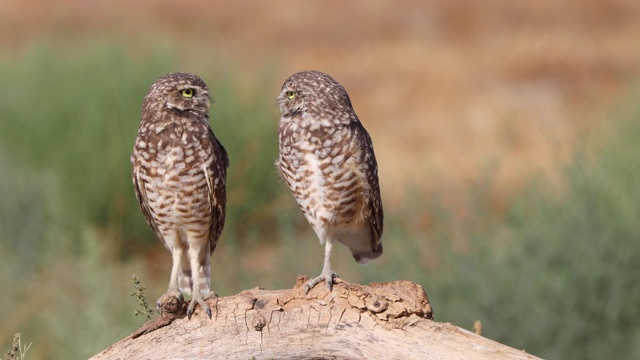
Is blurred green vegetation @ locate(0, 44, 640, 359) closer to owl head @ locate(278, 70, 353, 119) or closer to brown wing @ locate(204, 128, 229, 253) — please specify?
brown wing @ locate(204, 128, 229, 253)

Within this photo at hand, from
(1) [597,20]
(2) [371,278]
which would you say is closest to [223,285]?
(2) [371,278]

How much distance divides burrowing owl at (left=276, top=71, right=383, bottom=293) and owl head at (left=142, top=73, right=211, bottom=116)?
0.43 meters

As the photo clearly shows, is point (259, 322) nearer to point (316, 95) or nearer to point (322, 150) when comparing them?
point (322, 150)

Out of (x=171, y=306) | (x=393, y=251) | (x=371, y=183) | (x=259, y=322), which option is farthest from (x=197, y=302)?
(x=393, y=251)

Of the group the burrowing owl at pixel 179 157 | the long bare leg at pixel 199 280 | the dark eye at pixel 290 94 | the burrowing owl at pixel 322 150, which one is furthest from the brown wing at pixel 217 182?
the dark eye at pixel 290 94

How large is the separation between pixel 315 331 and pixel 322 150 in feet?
3.38

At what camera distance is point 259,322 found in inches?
191

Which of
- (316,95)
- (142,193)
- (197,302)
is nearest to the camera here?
(197,302)

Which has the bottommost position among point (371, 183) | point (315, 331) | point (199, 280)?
point (315, 331)

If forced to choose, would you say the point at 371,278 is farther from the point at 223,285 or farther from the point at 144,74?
the point at 144,74

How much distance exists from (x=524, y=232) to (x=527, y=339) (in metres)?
1.12

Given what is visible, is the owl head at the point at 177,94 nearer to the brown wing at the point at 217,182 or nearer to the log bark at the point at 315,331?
the brown wing at the point at 217,182

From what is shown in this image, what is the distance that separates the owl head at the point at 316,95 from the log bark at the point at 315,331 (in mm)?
948

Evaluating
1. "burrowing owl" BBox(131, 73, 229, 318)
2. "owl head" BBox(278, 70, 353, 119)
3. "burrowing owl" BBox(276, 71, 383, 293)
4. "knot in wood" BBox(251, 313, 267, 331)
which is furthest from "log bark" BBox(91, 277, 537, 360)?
"owl head" BBox(278, 70, 353, 119)
